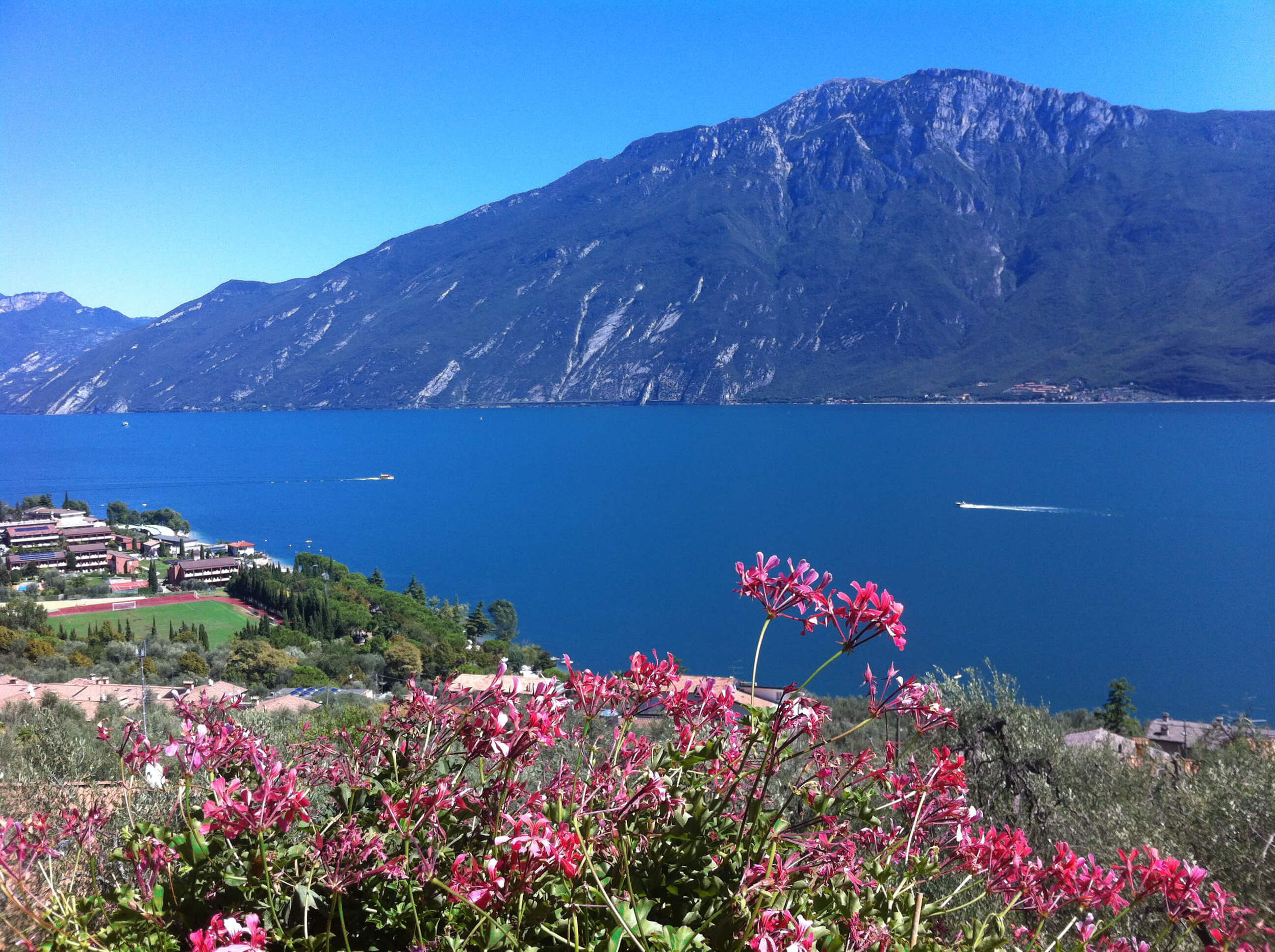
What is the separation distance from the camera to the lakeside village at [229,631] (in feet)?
45.8

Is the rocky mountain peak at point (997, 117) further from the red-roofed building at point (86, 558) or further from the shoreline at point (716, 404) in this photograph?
the red-roofed building at point (86, 558)

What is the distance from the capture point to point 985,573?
37.6m

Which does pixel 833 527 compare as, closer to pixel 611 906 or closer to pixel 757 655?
pixel 757 655

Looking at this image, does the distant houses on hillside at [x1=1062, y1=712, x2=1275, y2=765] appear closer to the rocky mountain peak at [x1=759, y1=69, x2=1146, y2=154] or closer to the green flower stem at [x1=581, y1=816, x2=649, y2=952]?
the green flower stem at [x1=581, y1=816, x2=649, y2=952]

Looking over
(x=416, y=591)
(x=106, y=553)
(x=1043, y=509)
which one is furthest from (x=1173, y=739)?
(x=106, y=553)

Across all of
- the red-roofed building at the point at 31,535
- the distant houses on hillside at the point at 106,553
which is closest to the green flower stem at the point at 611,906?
the distant houses on hillside at the point at 106,553

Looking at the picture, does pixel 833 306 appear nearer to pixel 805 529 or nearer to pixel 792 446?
pixel 792 446

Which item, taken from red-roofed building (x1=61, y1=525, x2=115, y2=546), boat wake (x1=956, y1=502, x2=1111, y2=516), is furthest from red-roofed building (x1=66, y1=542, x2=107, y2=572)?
boat wake (x1=956, y1=502, x2=1111, y2=516)

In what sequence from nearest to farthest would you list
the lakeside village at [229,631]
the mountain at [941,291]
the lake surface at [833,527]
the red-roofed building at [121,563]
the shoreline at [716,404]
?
the lakeside village at [229,631], the lake surface at [833,527], the red-roofed building at [121,563], the shoreline at [716,404], the mountain at [941,291]

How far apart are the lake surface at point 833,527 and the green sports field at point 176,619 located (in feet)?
32.2

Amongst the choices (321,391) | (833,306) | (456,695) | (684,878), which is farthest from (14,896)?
(321,391)

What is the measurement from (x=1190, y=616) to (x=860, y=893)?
37.1 meters

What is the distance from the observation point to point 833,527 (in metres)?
46.2

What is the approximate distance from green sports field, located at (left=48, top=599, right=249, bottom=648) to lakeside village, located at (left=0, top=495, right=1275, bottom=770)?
121 millimetres
